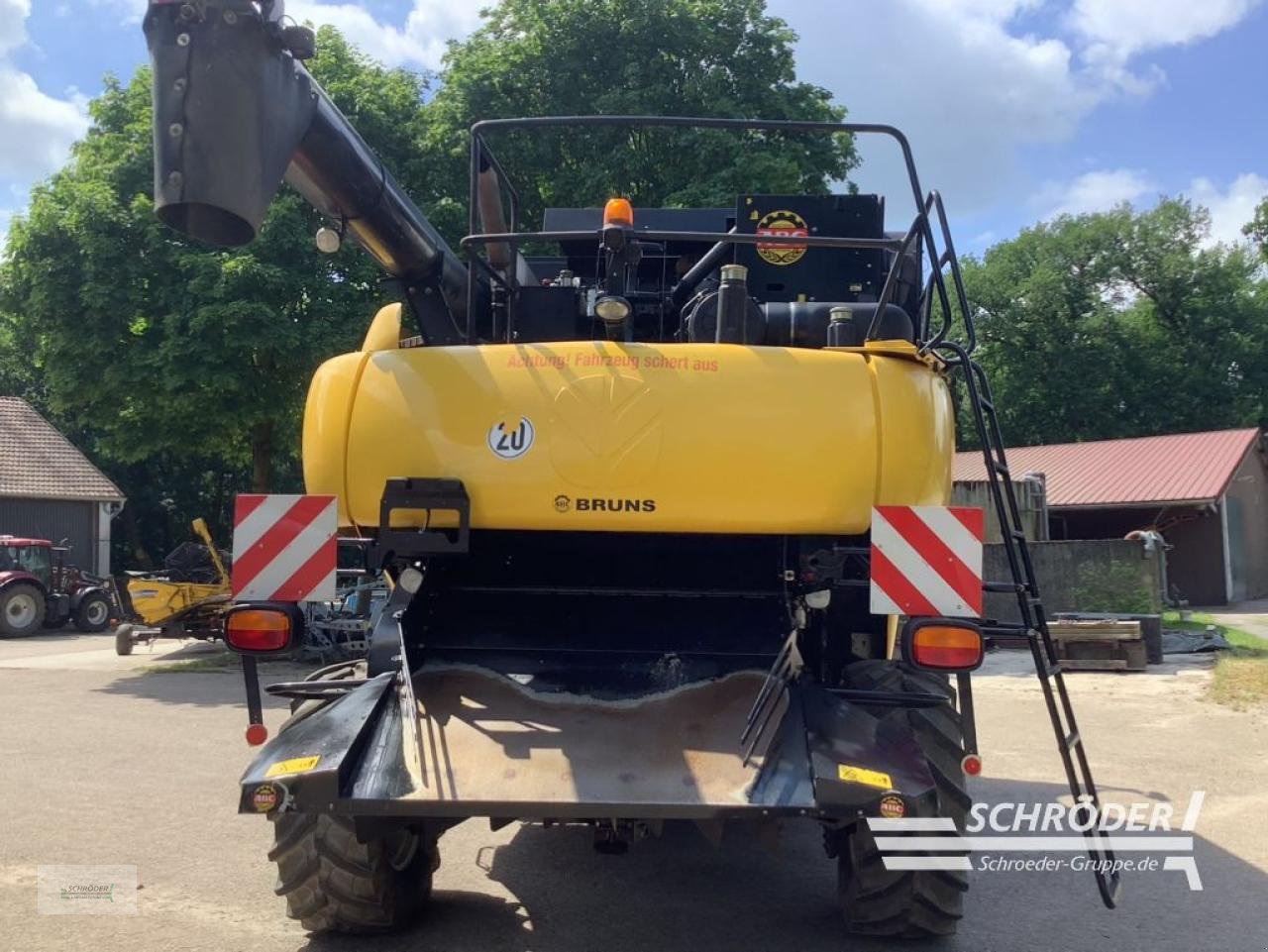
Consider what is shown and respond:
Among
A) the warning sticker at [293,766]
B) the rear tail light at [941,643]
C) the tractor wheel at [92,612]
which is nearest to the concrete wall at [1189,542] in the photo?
the tractor wheel at [92,612]

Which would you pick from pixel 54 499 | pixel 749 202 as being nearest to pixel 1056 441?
pixel 54 499

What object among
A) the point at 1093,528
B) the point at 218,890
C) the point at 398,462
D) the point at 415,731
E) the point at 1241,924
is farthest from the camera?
the point at 1093,528

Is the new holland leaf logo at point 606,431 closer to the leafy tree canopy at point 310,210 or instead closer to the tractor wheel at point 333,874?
the tractor wheel at point 333,874

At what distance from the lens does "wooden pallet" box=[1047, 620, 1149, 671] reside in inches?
536

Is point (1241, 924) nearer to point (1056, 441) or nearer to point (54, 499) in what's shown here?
point (54, 499)

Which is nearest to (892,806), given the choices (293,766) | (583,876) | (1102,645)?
(293,766)

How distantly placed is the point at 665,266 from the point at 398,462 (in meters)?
2.65

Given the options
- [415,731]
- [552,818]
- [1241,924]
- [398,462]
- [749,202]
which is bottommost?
[1241,924]

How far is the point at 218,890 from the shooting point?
5035 millimetres

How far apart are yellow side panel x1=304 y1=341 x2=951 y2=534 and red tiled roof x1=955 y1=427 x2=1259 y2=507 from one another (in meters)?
23.5

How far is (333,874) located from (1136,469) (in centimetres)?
2859

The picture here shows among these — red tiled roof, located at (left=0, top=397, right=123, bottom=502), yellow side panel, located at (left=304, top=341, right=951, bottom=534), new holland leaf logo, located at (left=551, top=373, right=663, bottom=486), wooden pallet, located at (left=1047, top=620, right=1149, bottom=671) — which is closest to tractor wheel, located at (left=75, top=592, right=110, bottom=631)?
red tiled roof, located at (left=0, top=397, right=123, bottom=502)

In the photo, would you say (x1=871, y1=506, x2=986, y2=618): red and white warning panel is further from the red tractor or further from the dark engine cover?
the red tractor

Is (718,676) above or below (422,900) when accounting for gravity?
above
